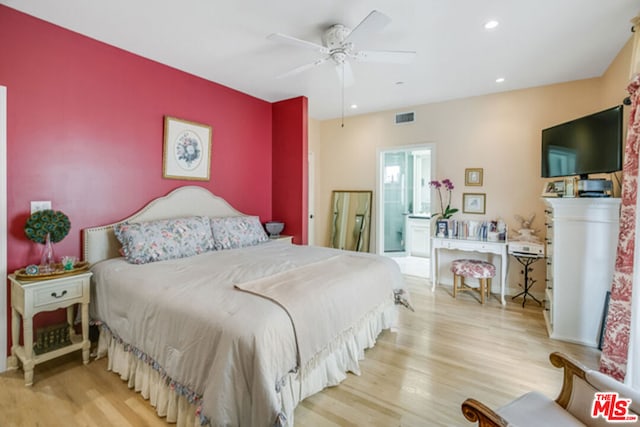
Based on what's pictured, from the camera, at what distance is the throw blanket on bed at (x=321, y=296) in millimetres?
1713

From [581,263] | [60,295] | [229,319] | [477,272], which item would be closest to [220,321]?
[229,319]

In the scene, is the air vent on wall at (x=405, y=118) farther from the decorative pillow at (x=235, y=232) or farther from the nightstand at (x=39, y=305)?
the nightstand at (x=39, y=305)

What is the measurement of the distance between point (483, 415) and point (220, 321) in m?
1.19

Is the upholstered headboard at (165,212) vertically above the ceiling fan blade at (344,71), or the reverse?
the ceiling fan blade at (344,71)

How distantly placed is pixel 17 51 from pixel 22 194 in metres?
1.09

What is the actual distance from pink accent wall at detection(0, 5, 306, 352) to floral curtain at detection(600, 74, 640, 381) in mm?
3890

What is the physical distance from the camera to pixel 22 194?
232cm

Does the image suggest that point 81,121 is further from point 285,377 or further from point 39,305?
point 285,377

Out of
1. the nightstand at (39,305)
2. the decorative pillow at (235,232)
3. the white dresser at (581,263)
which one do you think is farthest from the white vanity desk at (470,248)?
the nightstand at (39,305)

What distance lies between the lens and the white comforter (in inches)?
55.2

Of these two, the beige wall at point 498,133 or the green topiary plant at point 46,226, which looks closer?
the green topiary plant at point 46,226

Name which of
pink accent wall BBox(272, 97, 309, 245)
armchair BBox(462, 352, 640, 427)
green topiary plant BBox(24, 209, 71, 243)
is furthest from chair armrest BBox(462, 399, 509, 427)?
pink accent wall BBox(272, 97, 309, 245)

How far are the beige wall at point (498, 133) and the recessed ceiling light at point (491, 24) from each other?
1520mm

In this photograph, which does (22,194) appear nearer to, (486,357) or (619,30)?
(486,357)
